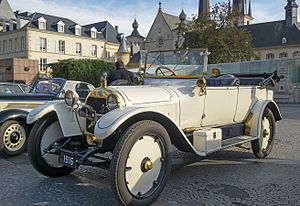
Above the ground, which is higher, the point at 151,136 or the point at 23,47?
the point at 23,47

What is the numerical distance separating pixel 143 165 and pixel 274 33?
61789 mm

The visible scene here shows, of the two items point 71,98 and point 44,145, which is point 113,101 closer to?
point 71,98

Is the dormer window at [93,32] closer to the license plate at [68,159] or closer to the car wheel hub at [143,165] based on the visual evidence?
the license plate at [68,159]

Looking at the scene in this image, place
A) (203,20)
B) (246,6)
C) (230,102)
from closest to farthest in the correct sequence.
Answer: (230,102), (203,20), (246,6)

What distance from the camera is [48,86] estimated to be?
7.31 metres

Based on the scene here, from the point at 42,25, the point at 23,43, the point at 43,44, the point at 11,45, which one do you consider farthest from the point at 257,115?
the point at 11,45

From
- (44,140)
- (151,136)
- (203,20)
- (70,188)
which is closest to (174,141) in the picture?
(151,136)

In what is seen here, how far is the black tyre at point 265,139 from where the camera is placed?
16.7ft

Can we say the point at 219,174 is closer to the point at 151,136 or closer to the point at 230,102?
the point at 230,102

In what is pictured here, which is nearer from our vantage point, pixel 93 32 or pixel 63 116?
pixel 63 116

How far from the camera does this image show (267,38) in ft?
189

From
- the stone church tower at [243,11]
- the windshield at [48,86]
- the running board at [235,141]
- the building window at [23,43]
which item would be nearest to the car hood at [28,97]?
the windshield at [48,86]

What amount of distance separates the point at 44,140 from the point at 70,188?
2.52ft

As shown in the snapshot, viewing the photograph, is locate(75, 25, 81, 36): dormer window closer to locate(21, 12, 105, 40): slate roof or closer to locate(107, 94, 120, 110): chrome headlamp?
locate(21, 12, 105, 40): slate roof
